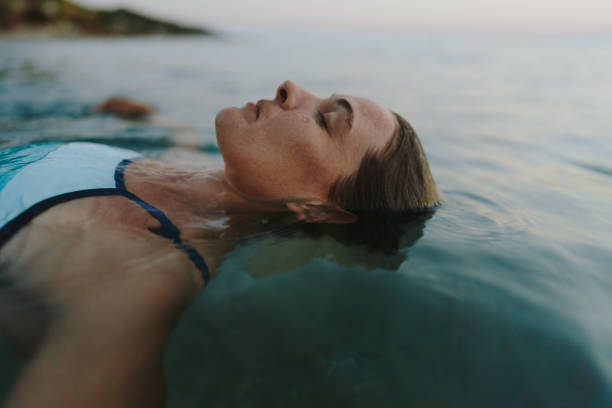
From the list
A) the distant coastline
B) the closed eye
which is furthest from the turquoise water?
the distant coastline

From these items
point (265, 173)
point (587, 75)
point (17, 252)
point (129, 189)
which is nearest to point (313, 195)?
point (265, 173)

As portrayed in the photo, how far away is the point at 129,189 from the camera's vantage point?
2502 mm

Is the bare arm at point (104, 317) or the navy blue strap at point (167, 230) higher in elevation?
the navy blue strap at point (167, 230)

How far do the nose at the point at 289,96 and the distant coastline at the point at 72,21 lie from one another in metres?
51.0

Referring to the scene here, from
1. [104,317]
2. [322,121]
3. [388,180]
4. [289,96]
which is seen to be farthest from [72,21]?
[104,317]

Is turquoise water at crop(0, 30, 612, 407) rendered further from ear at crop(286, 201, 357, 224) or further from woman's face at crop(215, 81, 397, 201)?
woman's face at crop(215, 81, 397, 201)

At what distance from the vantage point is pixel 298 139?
261 cm

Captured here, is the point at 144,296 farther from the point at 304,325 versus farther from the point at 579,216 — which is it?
the point at 579,216

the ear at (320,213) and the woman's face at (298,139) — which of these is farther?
the ear at (320,213)

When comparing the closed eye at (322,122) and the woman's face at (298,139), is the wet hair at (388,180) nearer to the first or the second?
the woman's face at (298,139)

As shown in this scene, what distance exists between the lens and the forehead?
8.95 ft

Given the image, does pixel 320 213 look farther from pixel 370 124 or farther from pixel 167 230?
pixel 167 230

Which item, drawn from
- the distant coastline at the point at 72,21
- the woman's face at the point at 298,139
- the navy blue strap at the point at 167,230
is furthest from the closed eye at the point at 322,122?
the distant coastline at the point at 72,21

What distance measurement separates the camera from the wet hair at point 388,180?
2836 mm
